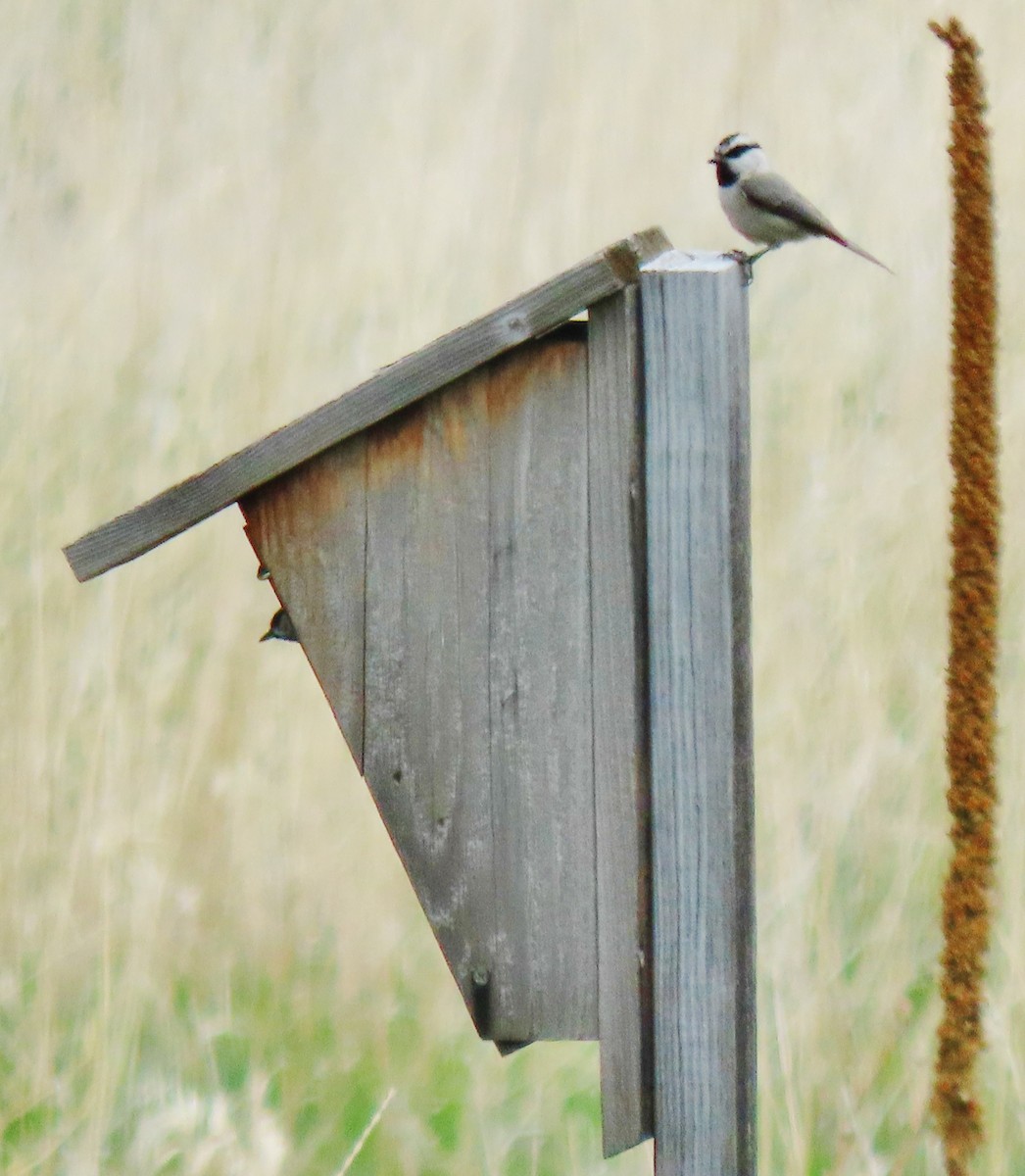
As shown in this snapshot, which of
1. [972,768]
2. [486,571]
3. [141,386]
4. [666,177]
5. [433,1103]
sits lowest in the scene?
[433,1103]

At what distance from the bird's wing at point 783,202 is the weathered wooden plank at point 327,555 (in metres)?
1.44

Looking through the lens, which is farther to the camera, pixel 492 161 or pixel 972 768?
pixel 492 161

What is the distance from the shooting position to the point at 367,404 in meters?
1.45

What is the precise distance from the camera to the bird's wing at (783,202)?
2711 millimetres

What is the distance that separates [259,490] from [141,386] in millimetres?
1497

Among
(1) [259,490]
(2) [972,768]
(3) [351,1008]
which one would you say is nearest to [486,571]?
(1) [259,490]

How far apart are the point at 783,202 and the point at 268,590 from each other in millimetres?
1083

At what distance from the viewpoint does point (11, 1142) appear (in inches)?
99.7

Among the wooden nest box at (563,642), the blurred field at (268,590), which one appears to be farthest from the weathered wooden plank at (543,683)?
the blurred field at (268,590)

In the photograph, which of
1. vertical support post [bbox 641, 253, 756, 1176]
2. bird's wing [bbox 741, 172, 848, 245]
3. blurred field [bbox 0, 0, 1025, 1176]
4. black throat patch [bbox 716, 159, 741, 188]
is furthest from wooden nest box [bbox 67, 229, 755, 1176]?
black throat patch [bbox 716, 159, 741, 188]

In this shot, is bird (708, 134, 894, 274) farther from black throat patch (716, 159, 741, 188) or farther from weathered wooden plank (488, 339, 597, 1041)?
weathered wooden plank (488, 339, 597, 1041)

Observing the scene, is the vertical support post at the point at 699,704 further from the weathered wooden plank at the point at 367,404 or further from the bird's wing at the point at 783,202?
the bird's wing at the point at 783,202

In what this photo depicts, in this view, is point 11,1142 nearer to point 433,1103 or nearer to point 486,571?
point 433,1103

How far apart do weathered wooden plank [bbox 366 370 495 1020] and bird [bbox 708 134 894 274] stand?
4.45 feet
